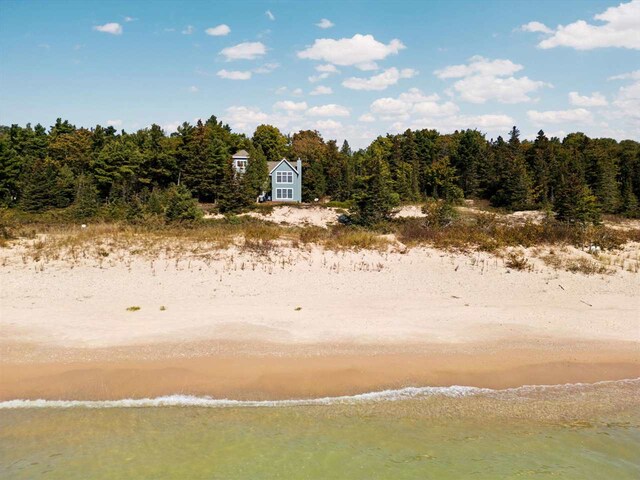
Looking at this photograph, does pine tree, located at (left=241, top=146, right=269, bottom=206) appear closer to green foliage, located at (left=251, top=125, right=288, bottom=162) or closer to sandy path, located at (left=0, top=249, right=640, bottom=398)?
green foliage, located at (left=251, top=125, right=288, bottom=162)

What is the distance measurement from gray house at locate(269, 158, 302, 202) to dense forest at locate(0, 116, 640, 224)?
1502mm

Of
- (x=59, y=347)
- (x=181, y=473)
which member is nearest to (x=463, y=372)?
(x=181, y=473)

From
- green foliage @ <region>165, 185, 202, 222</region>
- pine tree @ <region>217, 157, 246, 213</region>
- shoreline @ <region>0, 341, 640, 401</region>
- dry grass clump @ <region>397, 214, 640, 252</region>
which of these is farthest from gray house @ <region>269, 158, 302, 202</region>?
shoreline @ <region>0, 341, 640, 401</region>

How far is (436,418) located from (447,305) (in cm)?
636

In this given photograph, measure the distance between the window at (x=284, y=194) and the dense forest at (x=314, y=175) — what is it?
95.9 inches

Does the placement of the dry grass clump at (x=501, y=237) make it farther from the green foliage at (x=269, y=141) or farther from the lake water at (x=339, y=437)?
the green foliage at (x=269, y=141)

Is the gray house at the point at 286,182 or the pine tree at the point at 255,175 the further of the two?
the gray house at the point at 286,182

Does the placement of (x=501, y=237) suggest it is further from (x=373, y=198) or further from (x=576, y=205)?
(x=576, y=205)

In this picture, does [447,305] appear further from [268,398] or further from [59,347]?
[59,347]

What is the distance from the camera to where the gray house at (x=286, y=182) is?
58.9 metres

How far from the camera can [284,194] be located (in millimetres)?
59625

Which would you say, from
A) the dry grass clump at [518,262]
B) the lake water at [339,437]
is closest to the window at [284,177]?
the dry grass clump at [518,262]

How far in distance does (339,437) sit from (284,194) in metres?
53.2

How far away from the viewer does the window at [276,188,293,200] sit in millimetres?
59531
